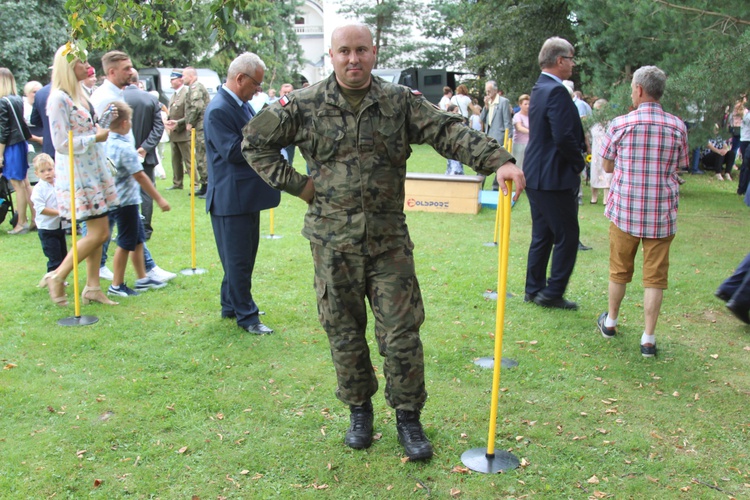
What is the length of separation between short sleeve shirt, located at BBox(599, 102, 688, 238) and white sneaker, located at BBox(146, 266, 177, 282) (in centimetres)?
447

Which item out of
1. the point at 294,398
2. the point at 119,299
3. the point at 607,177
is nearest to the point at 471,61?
the point at 607,177

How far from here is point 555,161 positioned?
572 cm

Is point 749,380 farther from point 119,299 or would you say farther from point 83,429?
point 119,299

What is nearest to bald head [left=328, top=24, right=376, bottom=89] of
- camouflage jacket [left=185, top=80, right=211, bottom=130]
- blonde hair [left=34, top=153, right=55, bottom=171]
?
blonde hair [left=34, top=153, right=55, bottom=171]

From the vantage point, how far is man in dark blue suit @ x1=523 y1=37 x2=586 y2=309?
18.5 feet

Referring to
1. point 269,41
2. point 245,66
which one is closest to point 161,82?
point 269,41

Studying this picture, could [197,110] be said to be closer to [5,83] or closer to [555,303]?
[5,83]

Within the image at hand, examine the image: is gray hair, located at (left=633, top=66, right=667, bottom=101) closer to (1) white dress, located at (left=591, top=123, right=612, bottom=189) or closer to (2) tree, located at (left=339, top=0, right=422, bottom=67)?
(1) white dress, located at (left=591, top=123, right=612, bottom=189)

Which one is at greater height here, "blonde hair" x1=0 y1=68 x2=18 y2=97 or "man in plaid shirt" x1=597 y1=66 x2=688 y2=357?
"blonde hair" x1=0 y1=68 x2=18 y2=97

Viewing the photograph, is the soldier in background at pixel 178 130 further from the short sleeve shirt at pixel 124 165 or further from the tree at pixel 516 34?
the tree at pixel 516 34

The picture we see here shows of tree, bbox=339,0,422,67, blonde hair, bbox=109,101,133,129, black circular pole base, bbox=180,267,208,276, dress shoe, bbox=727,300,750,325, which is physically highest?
tree, bbox=339,0,422,67

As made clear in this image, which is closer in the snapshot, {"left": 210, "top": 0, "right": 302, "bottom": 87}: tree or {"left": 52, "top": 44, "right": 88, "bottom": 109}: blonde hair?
{"left": 52, "top": 44, "right": 88, "bottom": 109}: blonde hair

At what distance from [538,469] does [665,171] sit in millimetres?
2505

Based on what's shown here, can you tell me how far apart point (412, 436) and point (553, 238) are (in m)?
3.06
